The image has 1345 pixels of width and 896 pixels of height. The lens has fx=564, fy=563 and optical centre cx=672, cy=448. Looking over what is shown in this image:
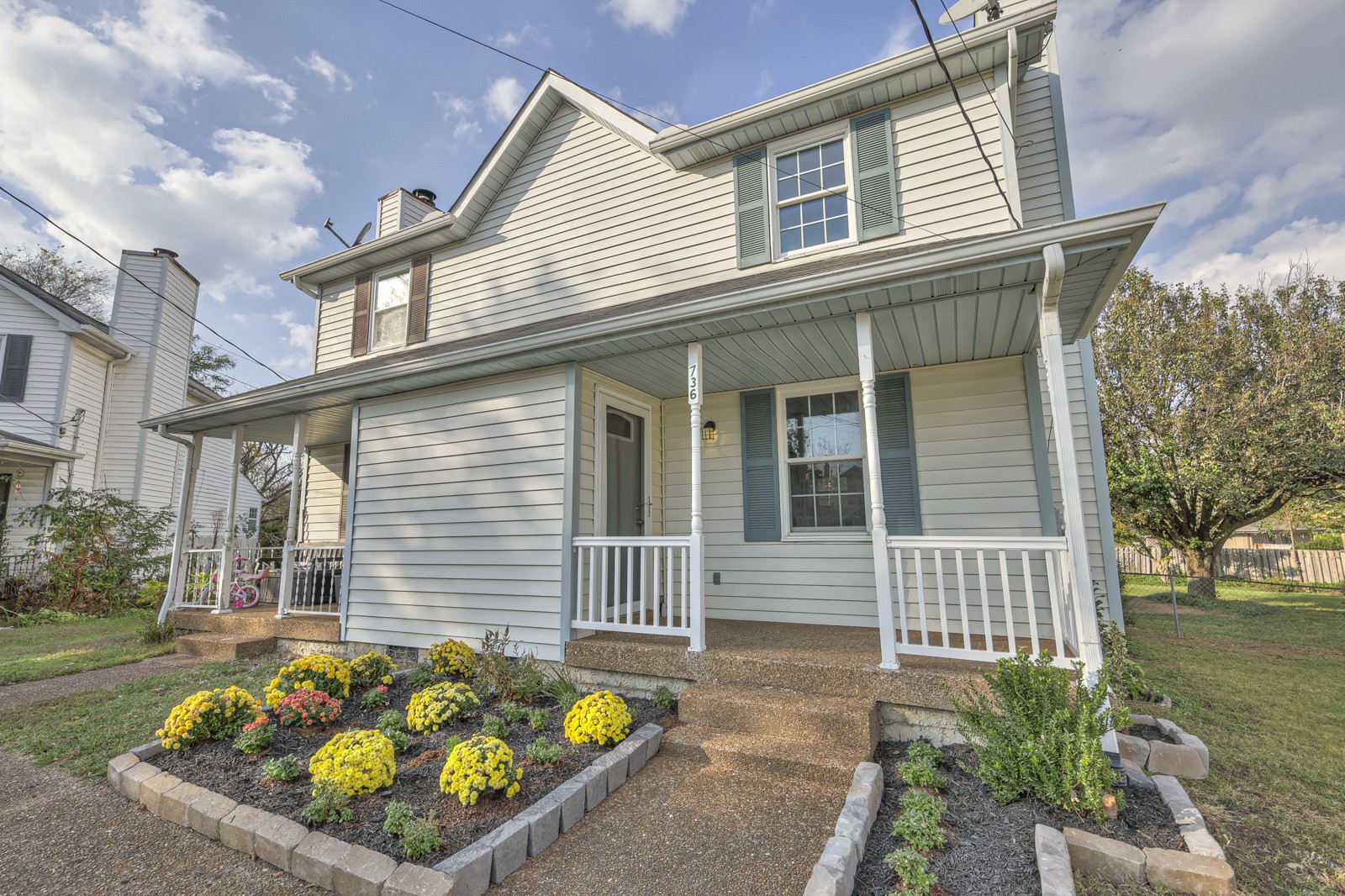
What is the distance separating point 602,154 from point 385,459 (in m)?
4.56

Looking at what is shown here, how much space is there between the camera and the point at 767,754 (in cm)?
331

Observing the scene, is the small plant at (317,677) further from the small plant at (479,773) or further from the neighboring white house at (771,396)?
the small plant at (479,773)

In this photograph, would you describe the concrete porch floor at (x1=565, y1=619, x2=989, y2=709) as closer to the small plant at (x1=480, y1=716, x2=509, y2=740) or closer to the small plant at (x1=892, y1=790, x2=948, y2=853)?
the small plant at (x1=892, y1=790, x2=948, y2=853)

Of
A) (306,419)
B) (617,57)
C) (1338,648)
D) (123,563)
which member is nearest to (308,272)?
(306,419)

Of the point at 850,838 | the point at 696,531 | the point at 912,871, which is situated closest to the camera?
the point at 912,871

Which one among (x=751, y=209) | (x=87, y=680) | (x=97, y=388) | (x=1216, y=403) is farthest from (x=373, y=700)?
(x=1216, y=403)

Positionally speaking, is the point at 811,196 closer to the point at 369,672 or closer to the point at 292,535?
the point at 369,672

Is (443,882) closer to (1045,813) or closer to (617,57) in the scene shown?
(1045,813)

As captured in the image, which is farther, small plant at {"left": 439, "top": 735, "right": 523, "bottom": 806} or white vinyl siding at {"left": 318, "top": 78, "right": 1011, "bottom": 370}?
white vinyl siding at {"left": 318, "top": 78, "right": 1011, "bottom": 370}

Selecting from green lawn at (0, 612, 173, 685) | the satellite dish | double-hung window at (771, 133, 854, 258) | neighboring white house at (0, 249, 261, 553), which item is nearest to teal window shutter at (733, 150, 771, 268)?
double-hung window at (771, 133, 854, 258)

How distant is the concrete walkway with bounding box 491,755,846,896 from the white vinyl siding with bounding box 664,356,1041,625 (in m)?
2.32

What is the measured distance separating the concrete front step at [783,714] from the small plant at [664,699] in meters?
0.26

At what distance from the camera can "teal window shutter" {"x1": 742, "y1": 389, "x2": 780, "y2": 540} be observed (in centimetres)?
573

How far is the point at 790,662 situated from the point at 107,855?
3.62m
